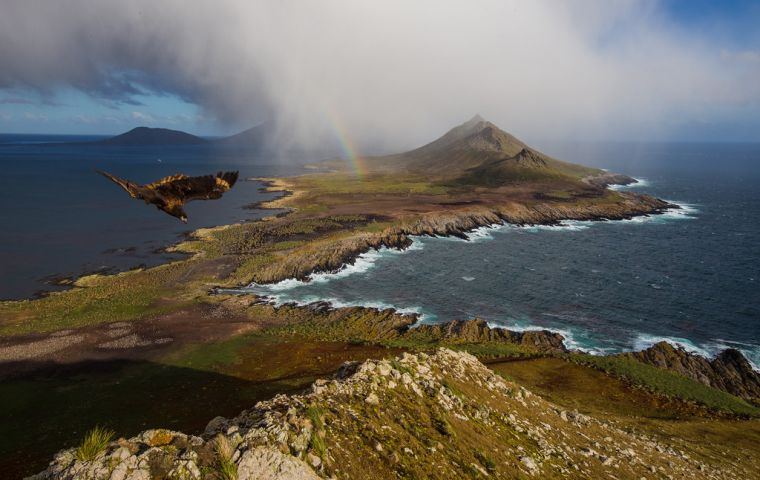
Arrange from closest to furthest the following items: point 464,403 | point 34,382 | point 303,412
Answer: point 303,412, point 464,403, point 34,382

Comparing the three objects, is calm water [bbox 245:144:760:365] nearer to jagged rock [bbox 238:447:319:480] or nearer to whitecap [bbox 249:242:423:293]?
whitecap [bbox 249:242:423:293]

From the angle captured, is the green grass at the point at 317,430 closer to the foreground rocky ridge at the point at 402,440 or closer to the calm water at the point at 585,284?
the foreground rocky ridge at the point at 402,440

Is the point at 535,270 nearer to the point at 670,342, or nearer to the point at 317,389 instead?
the point at 670,342

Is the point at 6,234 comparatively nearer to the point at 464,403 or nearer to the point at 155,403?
the point at 155,403

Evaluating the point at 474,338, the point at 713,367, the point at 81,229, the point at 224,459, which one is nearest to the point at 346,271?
the point at 474,338

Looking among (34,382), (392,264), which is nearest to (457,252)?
(392,264)
